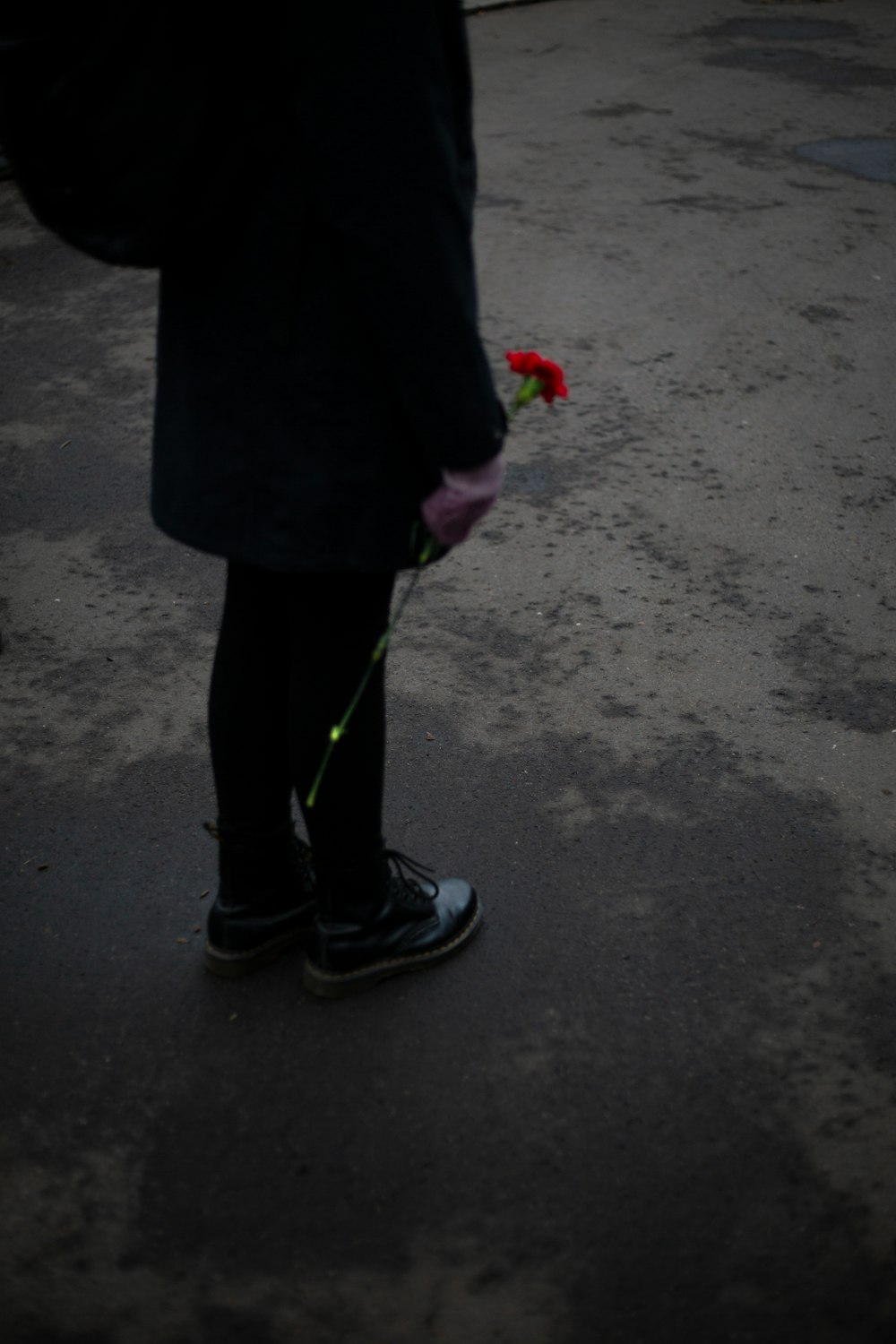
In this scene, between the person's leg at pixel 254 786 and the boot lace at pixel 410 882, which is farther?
the boot lace at pixel 410 882

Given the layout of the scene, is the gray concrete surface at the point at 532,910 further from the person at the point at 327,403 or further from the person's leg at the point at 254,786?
the person at the point at 327,403

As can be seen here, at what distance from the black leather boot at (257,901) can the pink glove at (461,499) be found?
2.39ft

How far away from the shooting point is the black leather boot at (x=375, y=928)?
2.24 metres

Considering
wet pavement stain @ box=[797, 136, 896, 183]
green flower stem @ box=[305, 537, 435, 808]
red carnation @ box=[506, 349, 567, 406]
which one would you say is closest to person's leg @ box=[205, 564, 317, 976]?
green flower stem @ box=[305, 537, 435, 808]

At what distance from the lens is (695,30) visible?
1016 cm

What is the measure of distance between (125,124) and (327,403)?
41cm

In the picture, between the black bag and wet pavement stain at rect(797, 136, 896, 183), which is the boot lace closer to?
Answer: the black bag

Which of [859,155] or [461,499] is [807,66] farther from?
[461,499]

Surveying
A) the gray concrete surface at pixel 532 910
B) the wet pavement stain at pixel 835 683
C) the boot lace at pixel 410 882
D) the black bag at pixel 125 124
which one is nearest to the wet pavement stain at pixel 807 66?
the gray concrete surface at pixel 532 910

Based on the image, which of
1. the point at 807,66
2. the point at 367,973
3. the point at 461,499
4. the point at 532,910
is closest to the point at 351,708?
the point at 461,499

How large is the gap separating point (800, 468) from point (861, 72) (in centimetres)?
602

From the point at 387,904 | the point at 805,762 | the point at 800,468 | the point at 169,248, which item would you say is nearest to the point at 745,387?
the point at 800,468

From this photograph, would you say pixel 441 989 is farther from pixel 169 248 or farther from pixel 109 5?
pixel 109 5

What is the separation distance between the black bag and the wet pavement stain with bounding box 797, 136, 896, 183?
5.96 meters
